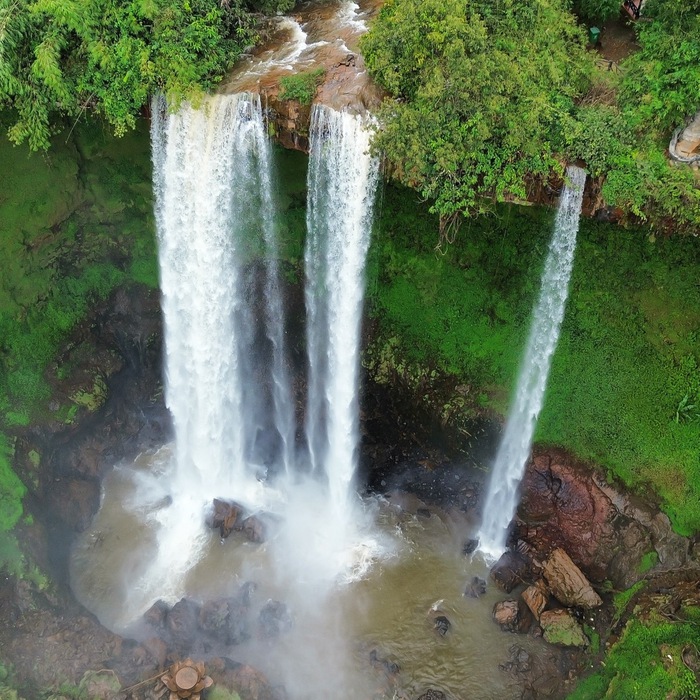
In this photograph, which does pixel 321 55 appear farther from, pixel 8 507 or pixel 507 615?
pixel 507 615

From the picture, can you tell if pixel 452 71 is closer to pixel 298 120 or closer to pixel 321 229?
pixel 298 120

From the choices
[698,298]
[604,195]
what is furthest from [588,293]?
[604,195]

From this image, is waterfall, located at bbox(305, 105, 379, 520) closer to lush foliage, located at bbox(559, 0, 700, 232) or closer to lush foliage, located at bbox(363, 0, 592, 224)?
lush foliage, located at bbox(363, 0, 592, 224)

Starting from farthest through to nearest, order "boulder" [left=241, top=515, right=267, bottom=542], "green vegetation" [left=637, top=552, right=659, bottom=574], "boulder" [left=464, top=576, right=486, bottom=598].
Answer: "boulder" [left=241, top=515, right=267, bottom=542] → "boulder" [left=464, top=576, right=486, bottom=598] → "green vegetation" [left=637, top=552, right=659, bottom=574]

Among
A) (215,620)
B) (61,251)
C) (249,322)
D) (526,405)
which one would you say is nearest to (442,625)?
(215,620)

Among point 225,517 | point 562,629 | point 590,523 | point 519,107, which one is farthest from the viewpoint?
point 225,517

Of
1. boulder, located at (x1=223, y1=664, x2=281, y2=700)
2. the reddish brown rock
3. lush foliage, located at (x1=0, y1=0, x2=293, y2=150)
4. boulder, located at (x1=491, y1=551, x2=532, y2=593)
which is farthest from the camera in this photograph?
boulder, located at (x1=491, y1=551, x2=532, y2=593)

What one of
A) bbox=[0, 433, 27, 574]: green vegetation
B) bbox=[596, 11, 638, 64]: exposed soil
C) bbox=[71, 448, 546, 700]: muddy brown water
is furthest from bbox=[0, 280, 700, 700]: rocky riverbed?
bbox=[596, 11, 638, 64]: exposed soil
